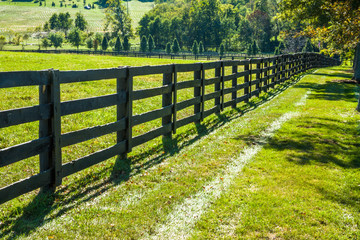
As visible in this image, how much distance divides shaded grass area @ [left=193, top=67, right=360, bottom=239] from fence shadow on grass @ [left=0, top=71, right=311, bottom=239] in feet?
5.80

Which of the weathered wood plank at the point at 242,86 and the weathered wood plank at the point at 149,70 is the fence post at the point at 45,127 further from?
the weathered wood plank at the point at 242,86

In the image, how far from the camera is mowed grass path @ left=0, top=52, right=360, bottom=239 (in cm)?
464

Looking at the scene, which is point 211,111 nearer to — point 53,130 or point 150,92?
point 150,92

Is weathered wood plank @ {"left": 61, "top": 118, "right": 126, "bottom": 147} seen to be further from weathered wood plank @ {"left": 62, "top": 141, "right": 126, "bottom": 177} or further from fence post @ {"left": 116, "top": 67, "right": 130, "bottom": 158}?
weathered wood plank @ {"left": 62, "top": 141, "right": 126, "bottom": 177}

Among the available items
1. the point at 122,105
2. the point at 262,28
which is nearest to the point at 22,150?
the point at 122,105

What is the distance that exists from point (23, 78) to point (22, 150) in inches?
37.9

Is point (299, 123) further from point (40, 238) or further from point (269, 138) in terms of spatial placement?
point (40, 238)

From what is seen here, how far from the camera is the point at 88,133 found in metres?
6.25

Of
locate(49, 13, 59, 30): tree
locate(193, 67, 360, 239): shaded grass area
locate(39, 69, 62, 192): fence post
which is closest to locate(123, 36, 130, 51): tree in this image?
locate(49, 13, 59, 30): tree

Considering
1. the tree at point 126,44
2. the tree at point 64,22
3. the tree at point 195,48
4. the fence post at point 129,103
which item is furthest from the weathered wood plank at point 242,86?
the tree at point 64,22

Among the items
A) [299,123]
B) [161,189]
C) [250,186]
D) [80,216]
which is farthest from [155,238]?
[299,123]

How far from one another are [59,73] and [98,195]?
1.92 m

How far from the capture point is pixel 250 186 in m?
6.10

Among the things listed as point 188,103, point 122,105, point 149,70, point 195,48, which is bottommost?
point 188,103
